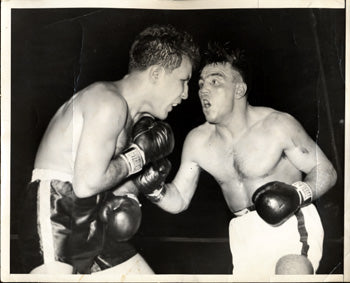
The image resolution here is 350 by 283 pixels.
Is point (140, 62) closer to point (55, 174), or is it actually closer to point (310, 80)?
point (55, 174)

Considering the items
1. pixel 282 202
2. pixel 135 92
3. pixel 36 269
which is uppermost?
pixel 135 92

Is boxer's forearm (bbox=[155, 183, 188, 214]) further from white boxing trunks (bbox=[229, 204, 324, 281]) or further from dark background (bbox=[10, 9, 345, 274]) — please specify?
white boxing trunks (bbox=[229, 204, 324, 281])

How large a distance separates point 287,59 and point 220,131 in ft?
0.95

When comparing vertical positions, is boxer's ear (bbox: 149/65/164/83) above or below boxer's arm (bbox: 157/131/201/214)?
above

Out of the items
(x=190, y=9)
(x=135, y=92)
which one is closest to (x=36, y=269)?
(x=135, y=92)

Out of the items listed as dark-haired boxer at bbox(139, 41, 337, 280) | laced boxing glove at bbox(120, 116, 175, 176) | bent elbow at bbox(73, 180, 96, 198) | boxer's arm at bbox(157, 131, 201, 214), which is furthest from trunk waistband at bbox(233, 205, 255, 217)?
bent elbow at bbox(73, 180, 96, 198)

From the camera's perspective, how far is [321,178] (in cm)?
159

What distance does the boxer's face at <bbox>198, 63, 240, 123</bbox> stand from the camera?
1580mm

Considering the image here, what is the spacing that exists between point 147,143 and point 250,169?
31 cm

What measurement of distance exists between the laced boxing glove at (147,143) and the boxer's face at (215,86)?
0.13m

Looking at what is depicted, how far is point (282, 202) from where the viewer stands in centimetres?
154

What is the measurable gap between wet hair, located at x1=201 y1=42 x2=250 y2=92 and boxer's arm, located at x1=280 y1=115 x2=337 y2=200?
0.60 feet

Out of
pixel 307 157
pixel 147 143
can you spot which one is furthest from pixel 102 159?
pixel 307 157

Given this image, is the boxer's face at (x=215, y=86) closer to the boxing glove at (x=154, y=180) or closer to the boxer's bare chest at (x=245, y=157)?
the boxer's bare chest at (x=245, y=157)
